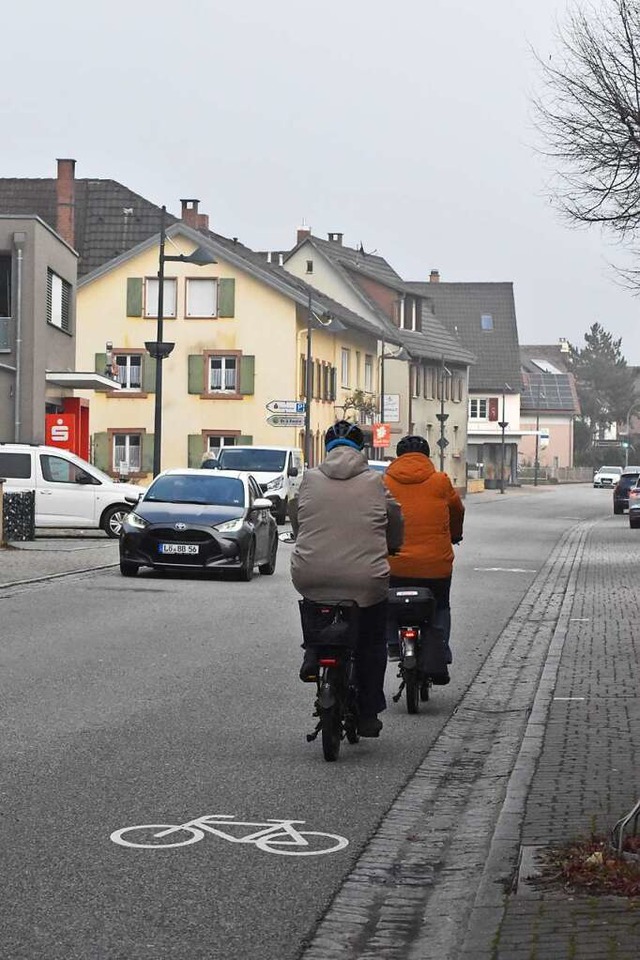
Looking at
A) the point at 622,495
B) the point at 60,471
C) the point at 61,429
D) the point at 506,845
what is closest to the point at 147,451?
the point at 622,495

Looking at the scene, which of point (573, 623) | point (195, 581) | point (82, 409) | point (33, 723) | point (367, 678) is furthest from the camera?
point (82, 409)

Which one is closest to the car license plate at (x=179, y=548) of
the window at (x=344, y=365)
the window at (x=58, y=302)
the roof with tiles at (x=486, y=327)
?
the window at (x=58, y=302)

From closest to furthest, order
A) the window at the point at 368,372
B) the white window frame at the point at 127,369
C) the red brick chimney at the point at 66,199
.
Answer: the white window frame at the point at 127,369 → the red brick chimney at the point at 66,199 → the window at the point at 368,372

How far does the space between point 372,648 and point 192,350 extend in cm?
6298

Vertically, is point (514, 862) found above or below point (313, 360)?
below

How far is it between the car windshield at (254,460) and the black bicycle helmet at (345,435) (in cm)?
3580

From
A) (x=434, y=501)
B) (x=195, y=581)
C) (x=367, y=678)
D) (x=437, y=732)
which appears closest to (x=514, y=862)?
(x=367, y=678)

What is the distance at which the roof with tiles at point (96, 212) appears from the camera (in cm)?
7906

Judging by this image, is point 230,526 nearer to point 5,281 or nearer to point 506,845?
point 506,845

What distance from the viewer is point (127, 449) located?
238 feet

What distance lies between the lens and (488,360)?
125625mm

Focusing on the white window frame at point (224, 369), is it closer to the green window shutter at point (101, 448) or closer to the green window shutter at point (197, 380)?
the green window shutter at point (197, 380)

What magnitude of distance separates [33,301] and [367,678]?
39132mm

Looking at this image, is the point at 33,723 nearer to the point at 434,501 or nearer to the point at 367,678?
the point at 367,678
